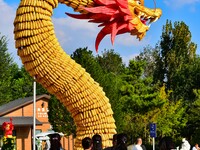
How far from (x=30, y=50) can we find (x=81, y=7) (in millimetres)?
1132

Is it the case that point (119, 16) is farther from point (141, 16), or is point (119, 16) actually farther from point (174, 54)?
point (174, 54)

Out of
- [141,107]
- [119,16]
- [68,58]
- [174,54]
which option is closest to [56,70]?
[68,58]

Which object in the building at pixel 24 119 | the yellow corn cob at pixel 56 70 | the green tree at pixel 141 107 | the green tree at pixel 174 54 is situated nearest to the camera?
the yellow corn cob at pixel 56 70

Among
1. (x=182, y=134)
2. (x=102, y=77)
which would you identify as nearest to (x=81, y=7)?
(x=102, y=77)

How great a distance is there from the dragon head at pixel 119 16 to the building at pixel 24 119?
1078 inches

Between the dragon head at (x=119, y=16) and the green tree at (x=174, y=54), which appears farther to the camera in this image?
the green tree at (x=174, y=54)

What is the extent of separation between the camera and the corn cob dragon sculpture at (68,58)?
741 cm

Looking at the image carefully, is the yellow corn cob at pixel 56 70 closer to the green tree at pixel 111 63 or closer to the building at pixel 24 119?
the building at pixel 24 119

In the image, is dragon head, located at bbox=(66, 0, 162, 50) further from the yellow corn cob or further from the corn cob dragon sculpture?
the yellow corn cob

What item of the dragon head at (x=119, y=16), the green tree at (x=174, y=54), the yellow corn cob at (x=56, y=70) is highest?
the green tree at (x=174, y=54)

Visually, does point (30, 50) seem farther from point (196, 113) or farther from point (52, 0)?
point (196, 113)

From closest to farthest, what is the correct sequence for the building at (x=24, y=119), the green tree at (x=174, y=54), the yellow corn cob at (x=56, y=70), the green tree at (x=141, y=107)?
the yellow corn cob at (x=56, y=70)
the green tree at (x=141, y=107)
the building at (x=24, y=119)
the green tree at (x=174, y=54)

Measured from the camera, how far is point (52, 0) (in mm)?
7645

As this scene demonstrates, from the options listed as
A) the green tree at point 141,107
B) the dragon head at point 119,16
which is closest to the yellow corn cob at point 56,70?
the dragon head at point 119,16
